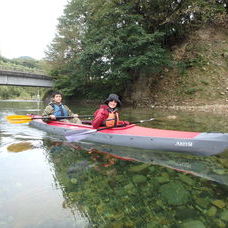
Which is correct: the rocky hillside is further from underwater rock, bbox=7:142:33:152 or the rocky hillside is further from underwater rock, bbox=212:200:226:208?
underwater rock, bbox=212:200:226:208

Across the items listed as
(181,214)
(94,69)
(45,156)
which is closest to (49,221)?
(181,214)

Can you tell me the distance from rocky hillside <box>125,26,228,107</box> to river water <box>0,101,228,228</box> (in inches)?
471

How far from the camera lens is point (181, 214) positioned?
9.38 ft

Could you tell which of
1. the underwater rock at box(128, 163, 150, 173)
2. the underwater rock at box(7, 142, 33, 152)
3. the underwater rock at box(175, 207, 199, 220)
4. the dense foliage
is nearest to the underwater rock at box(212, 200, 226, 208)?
the underwater rock at box(175, 207, 199, 220)

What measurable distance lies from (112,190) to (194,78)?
1615 centimetres

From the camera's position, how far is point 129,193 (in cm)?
344

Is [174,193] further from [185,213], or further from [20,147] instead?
[20,147]

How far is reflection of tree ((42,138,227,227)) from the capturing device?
2791 mm

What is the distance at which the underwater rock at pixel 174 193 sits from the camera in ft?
10.4

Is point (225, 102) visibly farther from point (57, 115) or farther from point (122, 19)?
point (57, 115)

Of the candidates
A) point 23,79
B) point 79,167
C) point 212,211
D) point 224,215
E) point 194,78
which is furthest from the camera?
point 23,79

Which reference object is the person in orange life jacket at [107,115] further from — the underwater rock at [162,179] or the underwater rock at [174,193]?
Result: the underwater rock at [174,193]

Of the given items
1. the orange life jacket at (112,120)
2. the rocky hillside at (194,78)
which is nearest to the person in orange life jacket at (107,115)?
the orange life jacket at (112,120)

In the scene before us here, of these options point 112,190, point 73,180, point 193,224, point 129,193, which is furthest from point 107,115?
point 193,224
